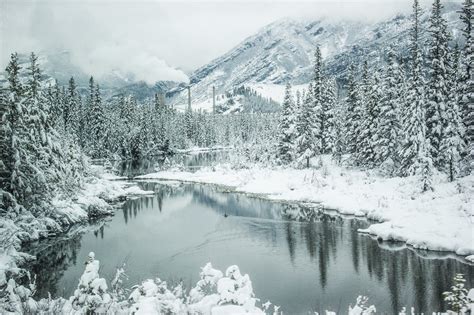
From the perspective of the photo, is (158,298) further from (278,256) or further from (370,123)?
Answer: (370,123)

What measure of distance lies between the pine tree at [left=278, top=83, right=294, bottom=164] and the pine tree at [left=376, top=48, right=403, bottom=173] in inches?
657

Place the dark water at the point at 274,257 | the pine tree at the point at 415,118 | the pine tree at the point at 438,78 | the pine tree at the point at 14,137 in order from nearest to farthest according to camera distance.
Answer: the dark water at the point at 274,257 < the pine tree at the point at 14,137 < the pine tree at the point at 438,78 < the pine tree at the point at 415,118

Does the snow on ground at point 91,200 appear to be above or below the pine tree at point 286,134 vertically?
below

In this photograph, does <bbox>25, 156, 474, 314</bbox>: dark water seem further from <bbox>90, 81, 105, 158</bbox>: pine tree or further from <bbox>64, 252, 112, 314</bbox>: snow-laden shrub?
<bbox>90, 81, 105, 158</bbox>: pine tree

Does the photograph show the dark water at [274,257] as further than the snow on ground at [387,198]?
No

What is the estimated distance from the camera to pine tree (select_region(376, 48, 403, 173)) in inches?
1790

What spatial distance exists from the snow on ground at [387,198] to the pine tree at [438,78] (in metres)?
4.96

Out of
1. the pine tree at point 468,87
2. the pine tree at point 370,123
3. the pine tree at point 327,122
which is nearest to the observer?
the pine tree at point 468,87

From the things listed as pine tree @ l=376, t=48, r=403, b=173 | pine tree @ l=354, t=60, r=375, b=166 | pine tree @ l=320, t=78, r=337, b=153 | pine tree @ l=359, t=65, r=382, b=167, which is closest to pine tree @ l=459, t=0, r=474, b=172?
pine tree @ l=376, t=48, r=403, b=173

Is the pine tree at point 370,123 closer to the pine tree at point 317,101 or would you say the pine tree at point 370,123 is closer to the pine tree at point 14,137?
the pine tree at point 317,101

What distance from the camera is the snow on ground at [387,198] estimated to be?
26109 mm

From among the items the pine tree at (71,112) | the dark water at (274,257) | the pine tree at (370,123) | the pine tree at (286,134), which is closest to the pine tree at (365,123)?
the pine tree at (370,123)

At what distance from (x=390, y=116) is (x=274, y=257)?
2717 centimetres

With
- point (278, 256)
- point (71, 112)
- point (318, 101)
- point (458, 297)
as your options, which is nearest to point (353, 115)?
point (318, 101)
